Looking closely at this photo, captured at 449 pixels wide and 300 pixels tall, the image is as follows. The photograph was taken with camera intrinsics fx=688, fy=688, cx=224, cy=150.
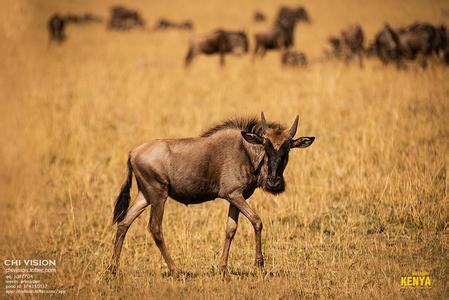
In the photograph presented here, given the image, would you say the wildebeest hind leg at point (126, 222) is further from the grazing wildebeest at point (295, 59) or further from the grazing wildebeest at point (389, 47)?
the grazing wildebeest at point (295, 59)

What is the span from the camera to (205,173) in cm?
670

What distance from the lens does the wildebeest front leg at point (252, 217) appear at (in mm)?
6465

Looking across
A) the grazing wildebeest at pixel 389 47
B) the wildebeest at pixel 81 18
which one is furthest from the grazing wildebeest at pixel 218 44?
the wildebeest at pixel 81 18

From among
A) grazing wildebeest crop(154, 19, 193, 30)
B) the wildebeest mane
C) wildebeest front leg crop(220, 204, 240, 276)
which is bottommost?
wildebeest front leg crop(220, 204, 240, 276)

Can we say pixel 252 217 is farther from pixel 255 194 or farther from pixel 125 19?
pixel 125 19

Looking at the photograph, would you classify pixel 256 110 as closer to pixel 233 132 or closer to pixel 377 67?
pixel 377 67

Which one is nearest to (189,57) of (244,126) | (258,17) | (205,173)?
(244,126)

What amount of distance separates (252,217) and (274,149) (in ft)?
2.21

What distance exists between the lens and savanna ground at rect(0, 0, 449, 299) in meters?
6.55

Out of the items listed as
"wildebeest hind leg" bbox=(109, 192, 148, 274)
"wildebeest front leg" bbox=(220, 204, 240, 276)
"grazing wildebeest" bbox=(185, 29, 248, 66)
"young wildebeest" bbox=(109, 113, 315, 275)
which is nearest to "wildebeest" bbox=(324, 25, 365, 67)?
"grazing wildebeest" bbox=(185, 29, 248, 66)

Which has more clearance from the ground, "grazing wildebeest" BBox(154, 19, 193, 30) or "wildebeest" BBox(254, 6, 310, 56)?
"grazing wildebeest" BBox(154, 19, 193, 30)

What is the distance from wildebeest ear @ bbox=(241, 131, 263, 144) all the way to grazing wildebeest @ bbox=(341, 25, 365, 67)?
1331cm

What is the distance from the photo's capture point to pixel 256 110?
48.1ft

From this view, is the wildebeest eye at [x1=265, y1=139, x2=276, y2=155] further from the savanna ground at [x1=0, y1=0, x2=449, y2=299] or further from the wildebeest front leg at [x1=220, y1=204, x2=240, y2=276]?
the savanna ground at [x1=0, y1=0, x2=449, y2=299]
